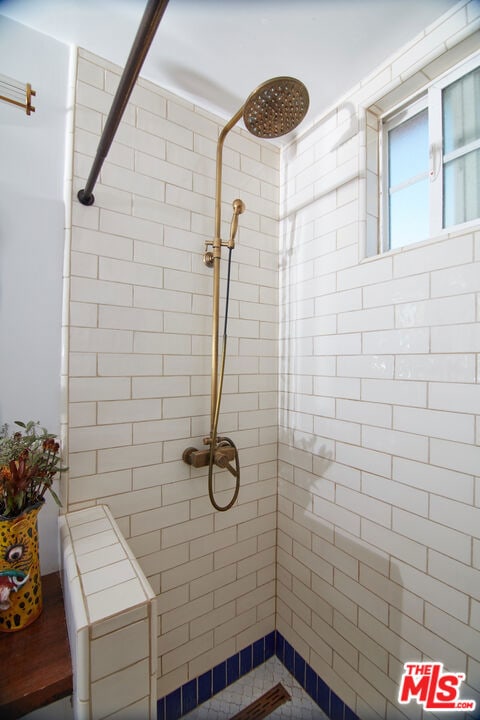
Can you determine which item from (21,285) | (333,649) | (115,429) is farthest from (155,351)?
(333,649)

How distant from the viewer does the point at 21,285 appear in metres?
1.00

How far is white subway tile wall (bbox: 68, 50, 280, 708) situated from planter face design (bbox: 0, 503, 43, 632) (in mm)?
135

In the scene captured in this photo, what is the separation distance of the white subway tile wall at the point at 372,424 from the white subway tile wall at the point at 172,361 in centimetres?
14

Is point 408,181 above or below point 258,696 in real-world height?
above

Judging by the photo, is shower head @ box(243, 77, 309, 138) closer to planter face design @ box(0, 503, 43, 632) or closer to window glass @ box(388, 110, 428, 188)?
window glass @ box(388, 110, 428, 188)

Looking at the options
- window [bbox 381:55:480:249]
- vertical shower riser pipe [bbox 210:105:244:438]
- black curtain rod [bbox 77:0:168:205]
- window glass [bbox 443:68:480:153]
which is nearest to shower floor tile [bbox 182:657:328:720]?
vertical shower riser pipe [bbox 210:105:244:438]

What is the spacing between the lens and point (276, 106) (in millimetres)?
999

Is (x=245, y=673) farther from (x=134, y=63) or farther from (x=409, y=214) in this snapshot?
(x=134, y=63)

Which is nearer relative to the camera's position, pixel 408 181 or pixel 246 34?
pixel 246 34

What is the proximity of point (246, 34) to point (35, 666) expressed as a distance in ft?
6.02

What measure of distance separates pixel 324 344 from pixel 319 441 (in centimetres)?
41

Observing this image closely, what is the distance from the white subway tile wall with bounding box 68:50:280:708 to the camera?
109 centimetres

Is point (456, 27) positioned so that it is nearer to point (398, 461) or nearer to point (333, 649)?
point (398, 461)

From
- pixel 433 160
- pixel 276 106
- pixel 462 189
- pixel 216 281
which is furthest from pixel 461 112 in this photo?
pixel 216 281
